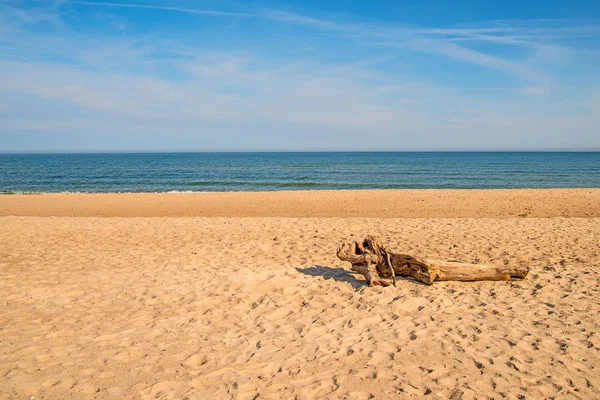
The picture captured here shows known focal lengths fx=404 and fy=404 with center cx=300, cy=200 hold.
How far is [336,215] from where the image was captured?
1697 cm

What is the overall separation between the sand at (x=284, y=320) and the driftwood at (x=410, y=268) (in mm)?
193

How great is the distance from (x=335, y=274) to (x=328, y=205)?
12001 mm

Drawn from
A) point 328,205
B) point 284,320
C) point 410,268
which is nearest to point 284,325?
point 284,320

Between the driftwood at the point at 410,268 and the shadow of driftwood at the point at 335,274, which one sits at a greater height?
the driftwood at the point at 410,268

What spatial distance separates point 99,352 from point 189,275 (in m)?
2.97

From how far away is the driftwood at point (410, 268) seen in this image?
22.6ft

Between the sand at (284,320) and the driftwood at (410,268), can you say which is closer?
the sand at (284,320)

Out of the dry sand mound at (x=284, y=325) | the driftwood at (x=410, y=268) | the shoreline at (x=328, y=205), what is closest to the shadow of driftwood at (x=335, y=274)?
the dry sand mound at (x=284, y=325)

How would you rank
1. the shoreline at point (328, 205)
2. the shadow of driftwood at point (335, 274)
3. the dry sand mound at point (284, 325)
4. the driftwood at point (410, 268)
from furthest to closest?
1. the shoreline at point (328, 205)
2. the shadow of driftwood at point (335, 274)
3. the driftwood at point (410, 268)
4. the dry sand mound at point (284, 325)

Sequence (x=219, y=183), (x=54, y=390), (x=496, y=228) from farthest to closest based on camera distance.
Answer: (x=219, y=183) → (x=496, y=228) → (x=54, y=390)

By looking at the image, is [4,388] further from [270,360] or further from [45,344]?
[270,360]

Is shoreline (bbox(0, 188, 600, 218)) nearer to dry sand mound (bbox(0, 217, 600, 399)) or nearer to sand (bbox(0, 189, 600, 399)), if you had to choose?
sand (bbox(0, 189, 600, 399))

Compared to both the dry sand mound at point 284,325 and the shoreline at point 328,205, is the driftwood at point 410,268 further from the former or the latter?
the shoreline at point 328,205

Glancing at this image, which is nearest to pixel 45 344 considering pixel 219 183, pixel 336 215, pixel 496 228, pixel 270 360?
pixel 270 360
